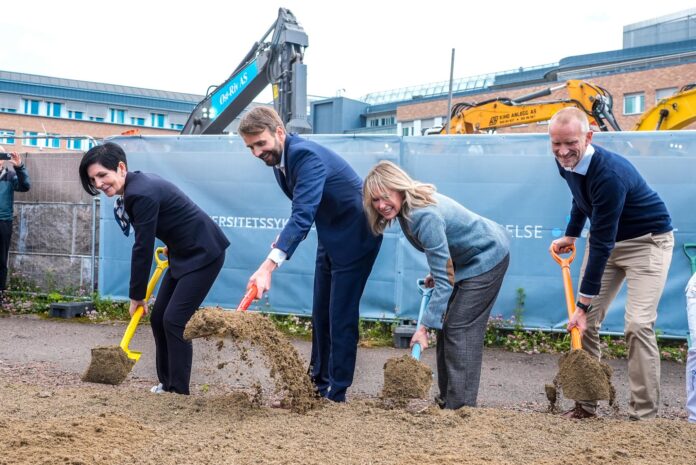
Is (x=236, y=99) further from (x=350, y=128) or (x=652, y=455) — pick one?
(x=350, y=128)

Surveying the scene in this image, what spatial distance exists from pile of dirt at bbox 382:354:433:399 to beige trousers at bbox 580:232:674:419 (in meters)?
1.11

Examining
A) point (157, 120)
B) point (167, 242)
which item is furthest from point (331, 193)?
point (157, 120)

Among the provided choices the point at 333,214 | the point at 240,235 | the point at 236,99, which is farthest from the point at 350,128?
the point at 333,214

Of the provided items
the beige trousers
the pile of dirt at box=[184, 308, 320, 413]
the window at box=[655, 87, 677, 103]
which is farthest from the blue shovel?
the window at box=[655, 87, 677, 103]

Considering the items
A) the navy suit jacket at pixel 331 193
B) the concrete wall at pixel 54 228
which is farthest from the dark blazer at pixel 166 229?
the concrete wall at pixel 54 228

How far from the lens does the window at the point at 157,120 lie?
57.5 metres

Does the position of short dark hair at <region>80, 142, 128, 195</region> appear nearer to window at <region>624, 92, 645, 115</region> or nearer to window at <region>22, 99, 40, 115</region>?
window at <region>624, 92, 645, 115</region>

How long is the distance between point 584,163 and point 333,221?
1520 millimetres

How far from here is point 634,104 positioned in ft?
123

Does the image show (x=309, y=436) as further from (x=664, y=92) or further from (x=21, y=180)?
(x=664, y=92)

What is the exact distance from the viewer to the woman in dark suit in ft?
14.0

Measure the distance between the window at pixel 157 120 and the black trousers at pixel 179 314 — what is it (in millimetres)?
55583

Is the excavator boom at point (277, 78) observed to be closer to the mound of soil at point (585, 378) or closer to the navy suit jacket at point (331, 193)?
the navy suit jacket at point (331, 193)

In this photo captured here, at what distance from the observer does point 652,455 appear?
9.97 feet
